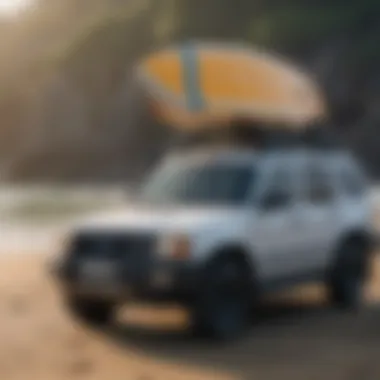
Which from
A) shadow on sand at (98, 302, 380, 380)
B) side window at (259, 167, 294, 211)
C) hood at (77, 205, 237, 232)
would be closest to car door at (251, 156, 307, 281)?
side window at (259, 167, 294, 211)

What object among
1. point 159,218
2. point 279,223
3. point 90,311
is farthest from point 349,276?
point 90,311

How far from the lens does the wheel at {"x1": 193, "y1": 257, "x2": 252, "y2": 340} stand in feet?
40.1

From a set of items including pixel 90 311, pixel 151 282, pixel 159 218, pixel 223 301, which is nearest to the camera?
pixel 151 282

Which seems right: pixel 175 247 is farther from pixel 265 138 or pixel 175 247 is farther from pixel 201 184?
pixel 265 138

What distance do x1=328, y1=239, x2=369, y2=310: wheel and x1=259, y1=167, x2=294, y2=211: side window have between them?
1.38 m

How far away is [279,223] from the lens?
1352 centimetres

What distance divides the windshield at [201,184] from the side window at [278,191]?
227 mm

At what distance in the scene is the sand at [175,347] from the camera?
10883 mm

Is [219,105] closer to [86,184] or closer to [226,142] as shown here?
[226,142]

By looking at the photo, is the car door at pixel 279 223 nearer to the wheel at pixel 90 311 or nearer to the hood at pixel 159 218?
the hood at pixel 159 218

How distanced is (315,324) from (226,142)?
2.38 m

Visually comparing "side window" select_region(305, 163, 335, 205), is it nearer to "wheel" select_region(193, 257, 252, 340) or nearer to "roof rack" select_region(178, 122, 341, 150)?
"roof rack" select_region(178, 122, 341, 150)

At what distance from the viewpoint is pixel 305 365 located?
36.5ft

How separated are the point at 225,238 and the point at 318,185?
2.49 m
